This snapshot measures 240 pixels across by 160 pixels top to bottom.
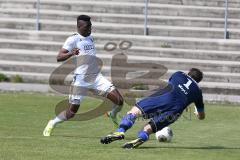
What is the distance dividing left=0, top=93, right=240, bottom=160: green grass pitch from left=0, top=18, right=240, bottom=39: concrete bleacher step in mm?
5920

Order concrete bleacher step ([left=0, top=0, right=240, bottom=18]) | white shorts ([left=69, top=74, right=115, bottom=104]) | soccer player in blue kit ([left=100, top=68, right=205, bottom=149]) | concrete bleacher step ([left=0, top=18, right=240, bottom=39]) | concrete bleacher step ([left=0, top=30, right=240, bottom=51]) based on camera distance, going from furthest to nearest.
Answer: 1. concrete bleacher step ([left=0, top=0, right=240, bottom=18])
2. concrete bleacher step ([left=0, top=18, right=240, bottom=39])
3. concrete bleacher step ([left=0, top=30, right=240, bottom=51])
4. white shorts ([left=69, top=74, right=115, bottom=104])
5. soccer player in blue kit ([left=100, top=68, right=205, bottom=149])

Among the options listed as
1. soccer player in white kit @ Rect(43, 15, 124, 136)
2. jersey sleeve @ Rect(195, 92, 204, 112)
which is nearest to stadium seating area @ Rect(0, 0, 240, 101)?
soccer player in white kit @ Rect(43, 15, 124, 136)

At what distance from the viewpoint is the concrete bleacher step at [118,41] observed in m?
27.3

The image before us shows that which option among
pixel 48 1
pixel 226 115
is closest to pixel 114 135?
pixel 226 115

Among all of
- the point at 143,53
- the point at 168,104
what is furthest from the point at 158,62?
the point at 168,104

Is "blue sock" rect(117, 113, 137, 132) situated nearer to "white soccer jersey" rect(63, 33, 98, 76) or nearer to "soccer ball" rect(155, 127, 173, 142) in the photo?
"soccer ball" rect(155, 127, 173, 142)

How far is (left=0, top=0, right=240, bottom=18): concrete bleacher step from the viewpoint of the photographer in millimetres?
29109

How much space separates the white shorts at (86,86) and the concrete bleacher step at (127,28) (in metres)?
13.1

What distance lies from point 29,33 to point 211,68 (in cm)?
704

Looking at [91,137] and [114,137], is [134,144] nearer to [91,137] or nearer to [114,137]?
[114,137]

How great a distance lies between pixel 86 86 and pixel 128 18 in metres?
14.3

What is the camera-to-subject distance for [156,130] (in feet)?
43.8

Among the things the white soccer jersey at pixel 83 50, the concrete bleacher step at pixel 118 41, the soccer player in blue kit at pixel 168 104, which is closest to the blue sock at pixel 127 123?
the soccer player in blue kit at pixel 168 104

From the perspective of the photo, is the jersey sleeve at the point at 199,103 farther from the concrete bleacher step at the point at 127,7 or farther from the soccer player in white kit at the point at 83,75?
the concrete bleacher step at the point at 127,7
